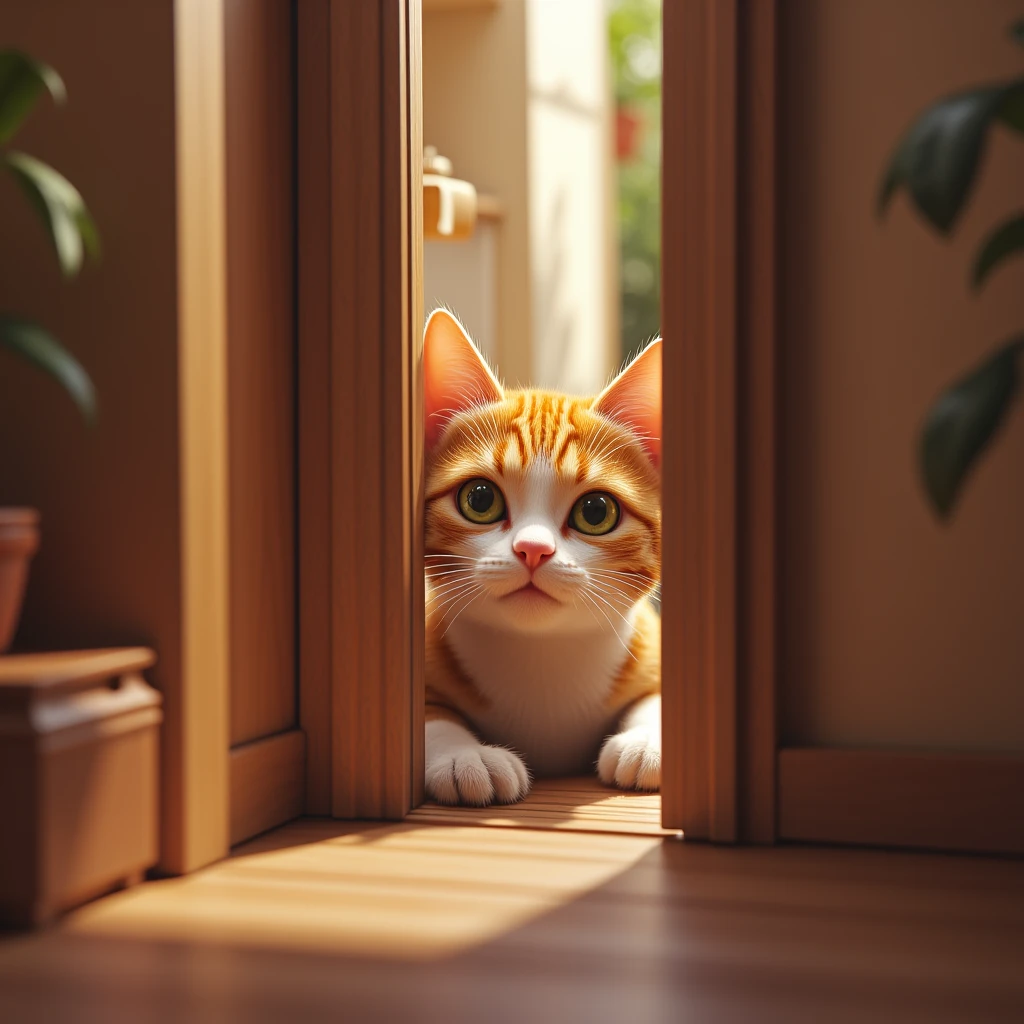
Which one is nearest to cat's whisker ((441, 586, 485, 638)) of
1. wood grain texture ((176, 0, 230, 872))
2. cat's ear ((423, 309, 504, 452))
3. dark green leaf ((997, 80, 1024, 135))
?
cat's ear ((423, 309, 504, 452))

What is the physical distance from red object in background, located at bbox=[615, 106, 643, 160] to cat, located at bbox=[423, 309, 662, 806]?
311cm

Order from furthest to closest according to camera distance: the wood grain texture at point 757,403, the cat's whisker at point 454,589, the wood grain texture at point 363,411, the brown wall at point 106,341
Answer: the cat's whisker at point 454,589, the wood grain texture at point 363,411, the wood grain texture at point 757,403, the brown wall at point 106,341

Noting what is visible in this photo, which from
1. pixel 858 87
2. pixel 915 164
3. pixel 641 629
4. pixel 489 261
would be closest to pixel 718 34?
pixel 858 87

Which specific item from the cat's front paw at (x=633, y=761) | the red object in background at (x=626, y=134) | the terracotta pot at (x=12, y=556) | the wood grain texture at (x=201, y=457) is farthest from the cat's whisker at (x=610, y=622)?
the red object in background at (x=626, y=134)

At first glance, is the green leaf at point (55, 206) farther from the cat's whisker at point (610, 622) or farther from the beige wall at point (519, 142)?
the beige wall at point (519, 142)

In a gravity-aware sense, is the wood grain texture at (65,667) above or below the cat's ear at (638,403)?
below

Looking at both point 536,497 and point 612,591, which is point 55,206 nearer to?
point 536,497

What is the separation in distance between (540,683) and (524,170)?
1.77 m

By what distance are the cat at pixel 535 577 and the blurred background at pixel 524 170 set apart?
1197 mm

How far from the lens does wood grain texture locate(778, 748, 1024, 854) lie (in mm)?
1238

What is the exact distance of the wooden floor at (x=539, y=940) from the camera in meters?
0.87

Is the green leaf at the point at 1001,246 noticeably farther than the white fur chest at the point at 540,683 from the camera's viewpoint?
No

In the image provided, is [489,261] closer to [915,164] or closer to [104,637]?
[104,637]

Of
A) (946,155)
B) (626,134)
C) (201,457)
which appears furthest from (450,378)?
(626,134)
